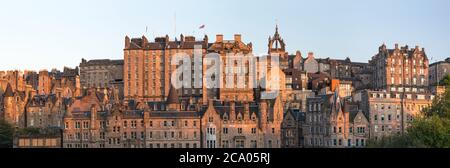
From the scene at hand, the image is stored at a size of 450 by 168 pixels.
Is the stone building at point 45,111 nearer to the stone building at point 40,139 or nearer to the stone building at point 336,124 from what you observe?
the stone building at point 40,139

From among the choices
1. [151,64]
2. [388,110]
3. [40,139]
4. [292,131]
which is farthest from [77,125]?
[388,110]

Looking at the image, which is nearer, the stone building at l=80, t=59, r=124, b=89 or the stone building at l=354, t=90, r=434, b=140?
the stone building at l=354, t=90, r=434, b=140

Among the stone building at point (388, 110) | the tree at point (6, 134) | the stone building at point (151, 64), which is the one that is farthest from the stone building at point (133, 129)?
the stone building at point (151, 64)

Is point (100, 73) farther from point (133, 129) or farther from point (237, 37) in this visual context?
point (133, 129)

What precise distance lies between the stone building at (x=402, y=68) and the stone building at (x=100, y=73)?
5155 cm

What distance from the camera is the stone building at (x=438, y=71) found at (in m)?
186

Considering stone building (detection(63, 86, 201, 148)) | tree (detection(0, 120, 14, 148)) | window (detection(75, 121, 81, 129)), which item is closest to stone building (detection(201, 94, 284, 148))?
stone building (detection(63, 86, 201, 148))

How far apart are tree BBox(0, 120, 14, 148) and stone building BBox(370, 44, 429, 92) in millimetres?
66802

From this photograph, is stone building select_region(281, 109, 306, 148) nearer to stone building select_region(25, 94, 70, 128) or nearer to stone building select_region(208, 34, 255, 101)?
stone building select_region(208, 34, 255, 101)

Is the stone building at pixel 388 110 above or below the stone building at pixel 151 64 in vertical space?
below

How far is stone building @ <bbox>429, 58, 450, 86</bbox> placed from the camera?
186500 mm

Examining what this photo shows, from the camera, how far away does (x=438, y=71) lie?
18712 centimetres

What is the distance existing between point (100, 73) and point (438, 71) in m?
68.5
